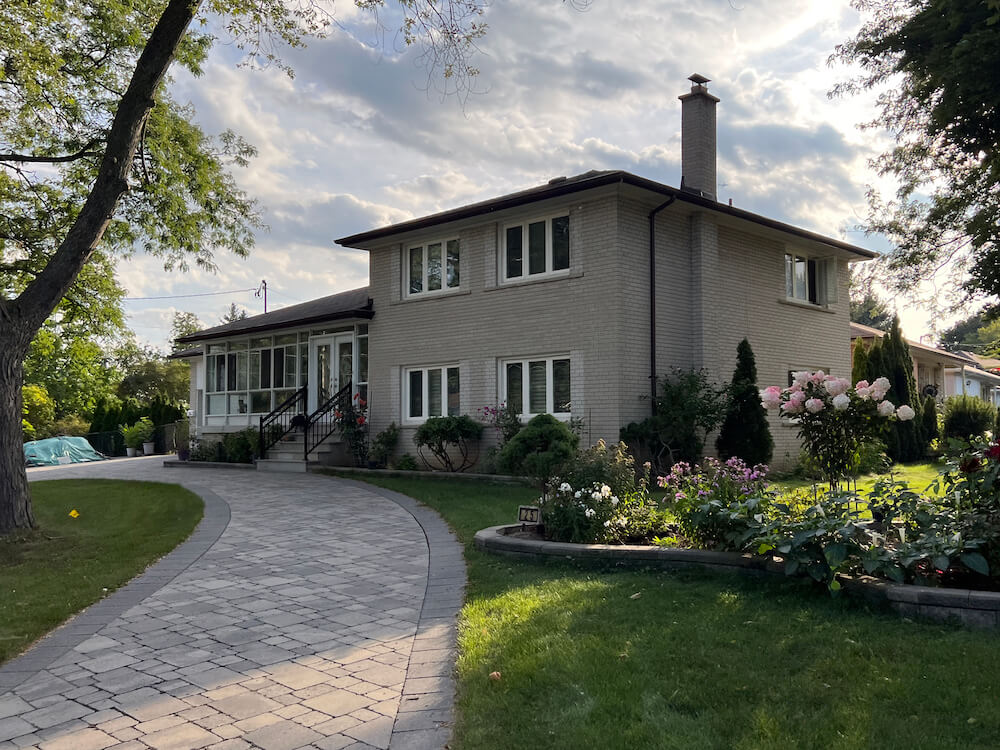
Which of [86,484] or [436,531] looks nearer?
[436,531]

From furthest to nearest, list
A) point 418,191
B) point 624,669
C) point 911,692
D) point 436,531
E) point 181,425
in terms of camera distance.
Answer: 1. point 181,425
2. point 418,191
3. point 436,531
4. point 624,669
5. point 911,692

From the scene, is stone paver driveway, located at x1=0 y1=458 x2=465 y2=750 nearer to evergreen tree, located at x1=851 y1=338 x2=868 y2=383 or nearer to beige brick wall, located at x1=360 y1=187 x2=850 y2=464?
beige brick wall, located at x1=360 y1=187 x2=850 y2=464

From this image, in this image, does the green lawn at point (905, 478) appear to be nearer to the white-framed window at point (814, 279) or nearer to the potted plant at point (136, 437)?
the white-framed window at point (814, 279)

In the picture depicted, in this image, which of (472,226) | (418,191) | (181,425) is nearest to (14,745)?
(418,191)

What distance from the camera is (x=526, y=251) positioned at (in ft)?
54.1

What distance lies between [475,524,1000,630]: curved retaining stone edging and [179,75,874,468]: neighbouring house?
24.0 ft

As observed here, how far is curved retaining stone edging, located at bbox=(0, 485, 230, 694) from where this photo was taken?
4934mm

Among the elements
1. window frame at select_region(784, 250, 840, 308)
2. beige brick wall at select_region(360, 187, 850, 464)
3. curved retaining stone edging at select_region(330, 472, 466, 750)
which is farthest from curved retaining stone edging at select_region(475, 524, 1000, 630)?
window frame at select_region(784, 250, 840, 308)

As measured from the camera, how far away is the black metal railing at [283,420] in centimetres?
2056

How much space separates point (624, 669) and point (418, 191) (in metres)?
11.5

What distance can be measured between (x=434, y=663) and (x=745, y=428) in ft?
38.0

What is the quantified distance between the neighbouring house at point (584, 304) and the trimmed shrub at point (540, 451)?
269cm

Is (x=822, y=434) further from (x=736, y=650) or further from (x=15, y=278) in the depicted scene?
(x=15, y=278)

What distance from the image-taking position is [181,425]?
30109mm
